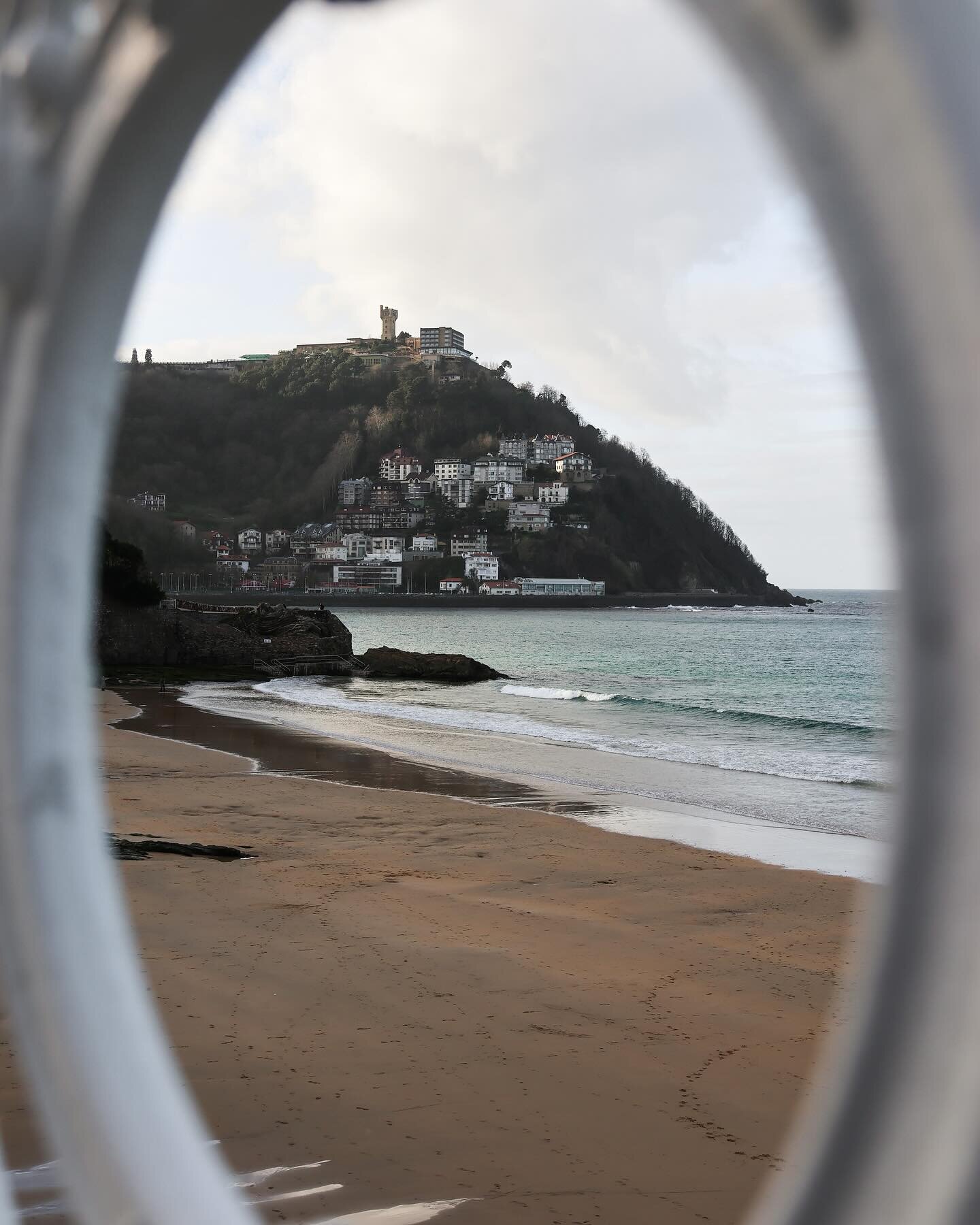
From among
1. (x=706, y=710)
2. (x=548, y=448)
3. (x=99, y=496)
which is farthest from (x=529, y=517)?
(x=99, y=496)

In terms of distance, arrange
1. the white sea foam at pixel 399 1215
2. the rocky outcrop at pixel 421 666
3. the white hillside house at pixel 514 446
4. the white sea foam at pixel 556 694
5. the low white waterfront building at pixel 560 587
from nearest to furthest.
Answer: the white sea foam at pixel 399 1215, the white sea foam at pixel 556 694, the rocky outcrop at pixel 421 666, the low white waterfront building at pixel 560 587, the white hillside house at pixel 514 446

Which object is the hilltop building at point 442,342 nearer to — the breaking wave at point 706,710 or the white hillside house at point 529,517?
the white hillside house at point 529,517

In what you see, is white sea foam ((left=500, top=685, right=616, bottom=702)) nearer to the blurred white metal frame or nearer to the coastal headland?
the blurred white metal frame

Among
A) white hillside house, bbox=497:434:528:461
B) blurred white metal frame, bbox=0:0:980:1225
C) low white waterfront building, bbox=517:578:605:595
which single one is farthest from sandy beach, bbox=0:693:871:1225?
white hillside house, bbox=497:434:528:461

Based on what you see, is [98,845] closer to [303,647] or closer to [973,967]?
[973,967]

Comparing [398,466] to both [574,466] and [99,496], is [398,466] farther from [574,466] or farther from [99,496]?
[99,496]

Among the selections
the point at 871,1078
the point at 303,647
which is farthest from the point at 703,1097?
the point at 303,647

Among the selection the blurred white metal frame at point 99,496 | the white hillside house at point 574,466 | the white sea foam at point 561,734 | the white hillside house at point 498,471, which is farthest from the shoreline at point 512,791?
the white hillside house at point 574,466

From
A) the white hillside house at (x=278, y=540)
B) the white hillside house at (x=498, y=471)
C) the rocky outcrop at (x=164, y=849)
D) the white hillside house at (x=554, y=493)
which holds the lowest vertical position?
the rocky outcrop at (x=164, y=849)
